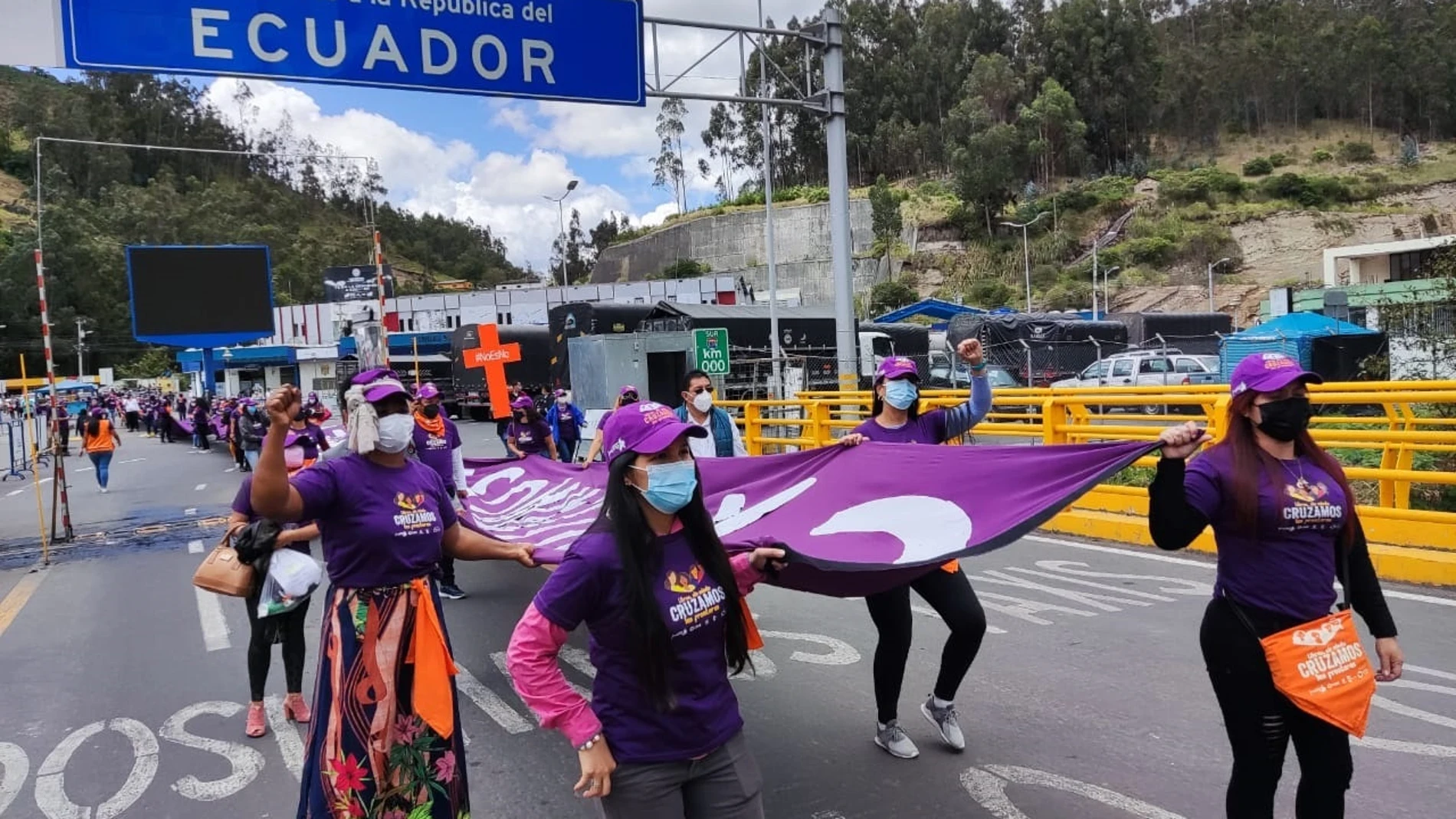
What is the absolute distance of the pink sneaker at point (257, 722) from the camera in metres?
5.48

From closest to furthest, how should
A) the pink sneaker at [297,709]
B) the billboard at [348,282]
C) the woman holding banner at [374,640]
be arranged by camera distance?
the woman holding banner at [374,640], the pink sneaker at [297,709], the billboard at [348,282]

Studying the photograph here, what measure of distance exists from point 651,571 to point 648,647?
0.67 ft

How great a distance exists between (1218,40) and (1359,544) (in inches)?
4518

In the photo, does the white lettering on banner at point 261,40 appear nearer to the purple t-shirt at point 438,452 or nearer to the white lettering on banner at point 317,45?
the white lettering on banner at point 317,45

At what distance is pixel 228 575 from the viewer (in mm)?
4418

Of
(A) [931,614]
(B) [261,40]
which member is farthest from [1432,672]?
(B) [261,40]

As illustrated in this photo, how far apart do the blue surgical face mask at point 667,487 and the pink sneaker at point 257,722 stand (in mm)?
3898

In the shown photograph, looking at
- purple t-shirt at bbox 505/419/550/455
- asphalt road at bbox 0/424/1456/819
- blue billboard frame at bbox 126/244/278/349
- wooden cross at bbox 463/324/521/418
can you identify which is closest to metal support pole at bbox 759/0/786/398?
wooden cross at bbox 463/324/521/418

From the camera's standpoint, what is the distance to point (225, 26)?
1000 centimetres

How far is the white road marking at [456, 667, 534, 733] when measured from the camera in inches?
216

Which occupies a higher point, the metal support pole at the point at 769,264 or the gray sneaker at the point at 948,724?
the metal support pole at the point at 769,264

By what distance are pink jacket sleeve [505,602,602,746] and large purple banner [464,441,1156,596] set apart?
2.78ft

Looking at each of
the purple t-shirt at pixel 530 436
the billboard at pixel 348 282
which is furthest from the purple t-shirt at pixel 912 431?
the billboard at pixel 348 282

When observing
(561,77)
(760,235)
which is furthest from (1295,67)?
(561,77)
